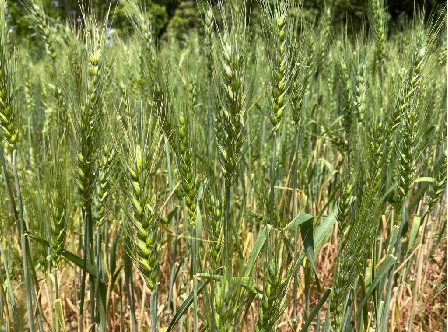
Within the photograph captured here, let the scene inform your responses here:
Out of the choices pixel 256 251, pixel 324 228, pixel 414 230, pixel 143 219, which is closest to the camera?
pixel 143 219

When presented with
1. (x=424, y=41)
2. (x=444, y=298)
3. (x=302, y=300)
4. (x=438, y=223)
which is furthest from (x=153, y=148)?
(x=438, y=223)

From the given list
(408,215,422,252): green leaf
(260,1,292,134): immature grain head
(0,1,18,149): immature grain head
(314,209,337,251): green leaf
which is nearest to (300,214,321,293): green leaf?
(314,209,337,251): green leaf

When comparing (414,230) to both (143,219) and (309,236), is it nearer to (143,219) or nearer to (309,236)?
(309,236)

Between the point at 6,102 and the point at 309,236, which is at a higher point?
the point at 6,102

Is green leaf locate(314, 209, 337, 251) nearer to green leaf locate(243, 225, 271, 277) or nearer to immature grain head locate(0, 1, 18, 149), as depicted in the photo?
green leaf locate(243, 225, 271, 277)

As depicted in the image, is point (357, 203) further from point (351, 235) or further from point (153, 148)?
point (153, 148)

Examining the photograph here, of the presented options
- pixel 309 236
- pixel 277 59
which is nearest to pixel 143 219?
pixel 309 236

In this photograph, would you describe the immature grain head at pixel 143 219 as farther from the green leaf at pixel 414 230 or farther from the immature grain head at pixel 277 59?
the green leaf at pixel 414 230

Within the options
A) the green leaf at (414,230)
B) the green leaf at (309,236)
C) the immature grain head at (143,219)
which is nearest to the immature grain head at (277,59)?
the green leaf at (309,236)

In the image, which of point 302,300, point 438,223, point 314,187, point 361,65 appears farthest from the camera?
Result: point 438,223

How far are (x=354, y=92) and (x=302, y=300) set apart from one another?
0.79m

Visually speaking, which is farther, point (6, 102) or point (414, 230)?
point (414, 230)

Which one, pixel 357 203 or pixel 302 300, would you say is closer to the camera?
pixel 357 203

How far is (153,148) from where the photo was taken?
35.8 inches
